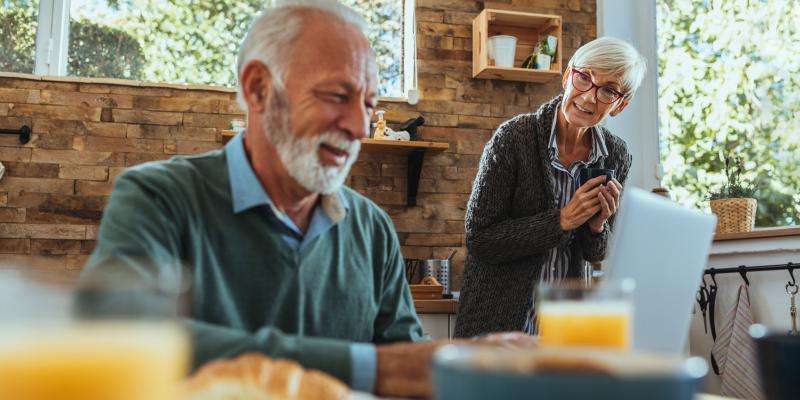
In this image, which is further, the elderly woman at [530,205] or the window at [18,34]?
the window at [18,34]

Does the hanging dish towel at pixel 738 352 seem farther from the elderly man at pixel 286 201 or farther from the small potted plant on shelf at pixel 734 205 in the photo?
the elderly man at pixel 286 201

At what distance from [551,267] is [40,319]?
2060 millimetres

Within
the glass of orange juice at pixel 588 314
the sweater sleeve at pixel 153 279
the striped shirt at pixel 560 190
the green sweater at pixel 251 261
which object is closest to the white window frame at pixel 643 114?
the striped shirt at pixel 560 190

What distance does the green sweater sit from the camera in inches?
42.1

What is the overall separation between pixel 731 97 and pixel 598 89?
1476 millimetres

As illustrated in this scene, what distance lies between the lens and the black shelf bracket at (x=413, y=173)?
144 inches

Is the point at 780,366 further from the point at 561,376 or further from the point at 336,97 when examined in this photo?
the point at 336,97

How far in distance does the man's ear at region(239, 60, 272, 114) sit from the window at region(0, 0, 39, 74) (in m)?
2.61

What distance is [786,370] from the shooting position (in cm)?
57

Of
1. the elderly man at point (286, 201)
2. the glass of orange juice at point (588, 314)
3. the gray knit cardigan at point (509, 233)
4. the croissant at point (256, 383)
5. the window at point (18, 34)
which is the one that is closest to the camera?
the croissant at point (256, 383)

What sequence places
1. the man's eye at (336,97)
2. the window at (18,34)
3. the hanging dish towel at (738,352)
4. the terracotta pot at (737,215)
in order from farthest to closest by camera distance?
the window at (18,34) < the terracotta pot at (737,215) < the hanging dish towel at (738,352) < the man's eye at (336,97)

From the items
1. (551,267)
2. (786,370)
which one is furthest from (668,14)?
(786,370)

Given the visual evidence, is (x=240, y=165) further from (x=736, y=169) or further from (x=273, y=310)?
(x=736, y=169)

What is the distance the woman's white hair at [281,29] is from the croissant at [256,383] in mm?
819
